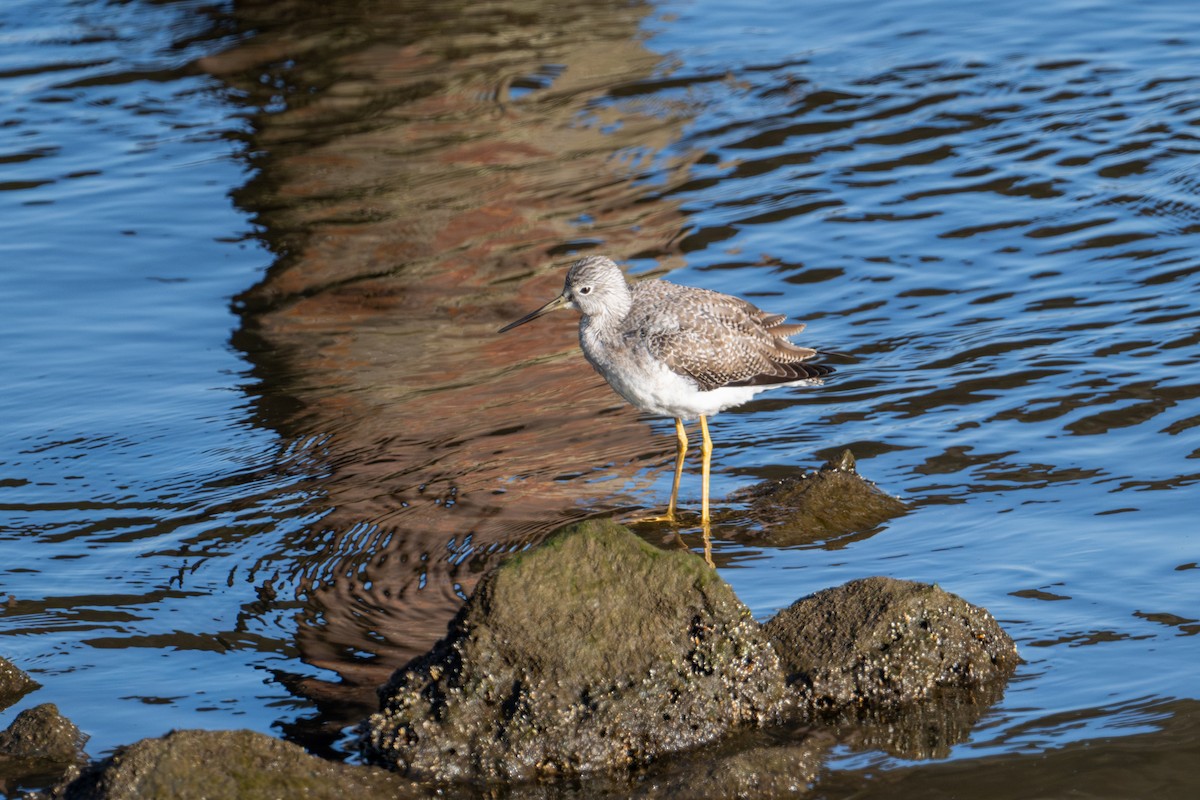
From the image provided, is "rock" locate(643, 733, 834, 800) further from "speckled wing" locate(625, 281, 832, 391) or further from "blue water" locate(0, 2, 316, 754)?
"speckled wing" locate(625, 281, 832, 391)

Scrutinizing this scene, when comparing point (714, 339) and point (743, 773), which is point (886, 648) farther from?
point (714, 339)

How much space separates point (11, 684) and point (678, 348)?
11.7ft

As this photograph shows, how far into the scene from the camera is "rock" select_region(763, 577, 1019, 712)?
5.73 meters

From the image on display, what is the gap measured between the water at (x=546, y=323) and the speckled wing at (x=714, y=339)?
72cm

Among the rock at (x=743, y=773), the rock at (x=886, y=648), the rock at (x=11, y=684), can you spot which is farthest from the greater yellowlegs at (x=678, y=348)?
the rock at (x=11, y=684)

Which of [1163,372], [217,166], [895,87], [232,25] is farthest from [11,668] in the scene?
[232,25]

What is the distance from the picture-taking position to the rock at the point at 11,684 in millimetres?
6141

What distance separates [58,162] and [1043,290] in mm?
9370

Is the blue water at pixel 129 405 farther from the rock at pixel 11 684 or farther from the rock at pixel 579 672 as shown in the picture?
the rock at pixel 579 672

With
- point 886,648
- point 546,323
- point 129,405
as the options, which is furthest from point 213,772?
point 546,323

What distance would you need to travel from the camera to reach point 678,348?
300 inches

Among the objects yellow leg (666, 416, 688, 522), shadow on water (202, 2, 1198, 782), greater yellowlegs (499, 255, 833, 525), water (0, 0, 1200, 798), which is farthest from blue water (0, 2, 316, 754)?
yellow leg (666, 416, 688, 522)

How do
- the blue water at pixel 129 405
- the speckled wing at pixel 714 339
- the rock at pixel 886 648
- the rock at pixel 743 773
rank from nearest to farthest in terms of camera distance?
the rock at pixel 743 773
the rock at pixel 886 648
the blue water at pixel 129 405
the speckled wing at pixel 714 339

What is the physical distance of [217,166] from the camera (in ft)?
45.3
